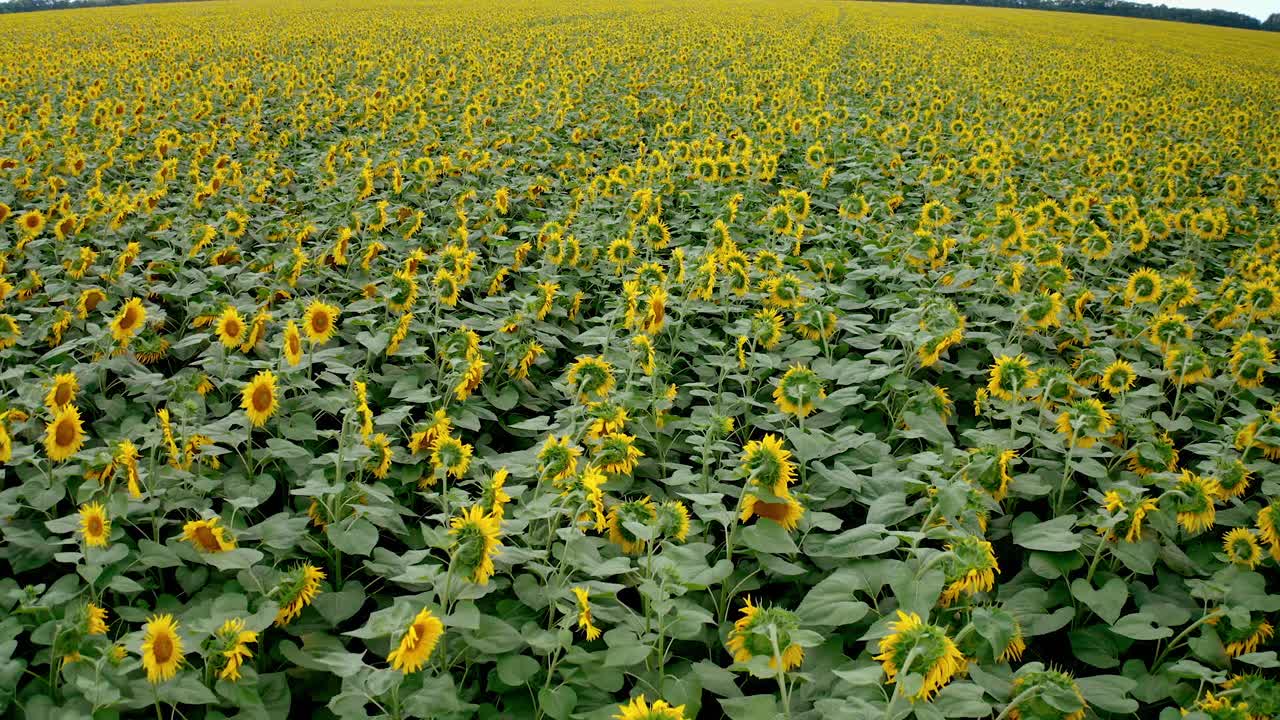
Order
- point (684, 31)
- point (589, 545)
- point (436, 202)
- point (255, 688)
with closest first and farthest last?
1. point (255, 688)
2. point (589, 545)
3. point (436, 202)
4. point (684, 31)

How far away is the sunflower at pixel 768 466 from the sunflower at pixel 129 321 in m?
2.83

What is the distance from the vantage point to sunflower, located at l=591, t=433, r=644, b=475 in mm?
2562

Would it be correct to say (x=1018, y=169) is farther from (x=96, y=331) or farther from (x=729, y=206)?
(x=96, y=331)

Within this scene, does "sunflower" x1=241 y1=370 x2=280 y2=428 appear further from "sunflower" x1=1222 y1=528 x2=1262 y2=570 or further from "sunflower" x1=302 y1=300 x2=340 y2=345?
"sunflower" x1=1222 y1=528 x2=1262 y2=570

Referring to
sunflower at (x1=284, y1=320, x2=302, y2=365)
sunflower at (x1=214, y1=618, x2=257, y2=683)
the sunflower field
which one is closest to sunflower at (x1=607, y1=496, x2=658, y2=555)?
the sunflower field

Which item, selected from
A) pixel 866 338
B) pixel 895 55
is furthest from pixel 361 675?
pixel 895 55

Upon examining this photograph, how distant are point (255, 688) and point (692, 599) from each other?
1233 millimetres

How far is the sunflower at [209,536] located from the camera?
7.31 feet

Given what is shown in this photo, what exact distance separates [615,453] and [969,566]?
1114mm

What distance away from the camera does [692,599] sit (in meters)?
2.39

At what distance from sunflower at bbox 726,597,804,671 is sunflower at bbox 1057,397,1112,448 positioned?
1403 millimetres

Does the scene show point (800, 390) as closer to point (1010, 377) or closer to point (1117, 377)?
point (1010, 377)

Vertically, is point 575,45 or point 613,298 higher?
point 575,45

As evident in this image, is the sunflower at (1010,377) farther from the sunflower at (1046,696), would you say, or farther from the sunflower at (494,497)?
the sunflower at (494,497)
